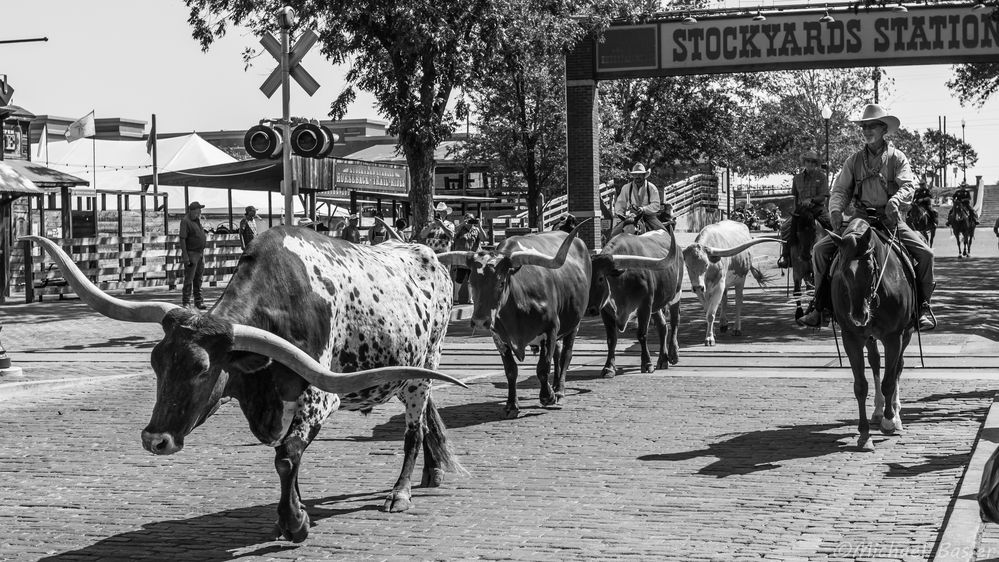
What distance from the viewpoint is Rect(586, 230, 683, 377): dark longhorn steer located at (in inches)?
575

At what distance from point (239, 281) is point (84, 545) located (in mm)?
1877

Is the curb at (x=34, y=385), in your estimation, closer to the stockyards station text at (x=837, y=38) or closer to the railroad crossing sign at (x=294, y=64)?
the railroad crossing sign at (x=294, y=64)

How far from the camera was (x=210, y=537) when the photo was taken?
25.0 ft

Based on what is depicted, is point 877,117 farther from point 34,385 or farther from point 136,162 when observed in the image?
point 136,162

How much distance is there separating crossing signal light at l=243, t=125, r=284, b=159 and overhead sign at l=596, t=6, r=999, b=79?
1452 cm

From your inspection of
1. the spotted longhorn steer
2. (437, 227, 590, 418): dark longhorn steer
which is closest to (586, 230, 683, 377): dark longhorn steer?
(437, 227, 590, 418): dark longhorn steer

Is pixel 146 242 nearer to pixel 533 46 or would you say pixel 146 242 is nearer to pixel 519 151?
pixel 533 46

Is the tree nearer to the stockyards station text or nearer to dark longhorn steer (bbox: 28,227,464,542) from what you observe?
the stockyards station text

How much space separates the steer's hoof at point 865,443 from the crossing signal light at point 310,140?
1038cm

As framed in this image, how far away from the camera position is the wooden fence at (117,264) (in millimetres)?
30547

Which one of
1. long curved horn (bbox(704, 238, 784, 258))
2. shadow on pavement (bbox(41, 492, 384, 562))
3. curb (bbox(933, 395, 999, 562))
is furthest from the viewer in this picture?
long curved horn (bbox(704, 238, 784, 258))

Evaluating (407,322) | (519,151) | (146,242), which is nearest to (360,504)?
(407,322)

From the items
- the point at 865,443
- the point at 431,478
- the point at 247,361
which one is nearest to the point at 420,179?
the point at 865,443

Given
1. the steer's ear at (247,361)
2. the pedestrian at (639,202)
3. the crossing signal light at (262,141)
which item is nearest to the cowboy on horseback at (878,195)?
the steer's ear at (247,361)
